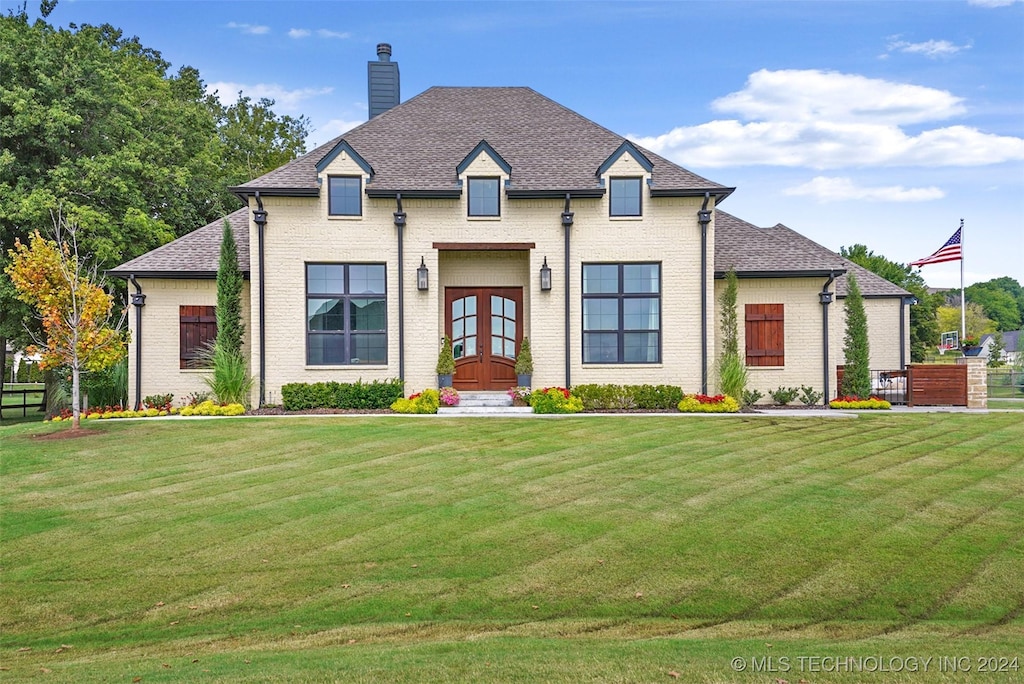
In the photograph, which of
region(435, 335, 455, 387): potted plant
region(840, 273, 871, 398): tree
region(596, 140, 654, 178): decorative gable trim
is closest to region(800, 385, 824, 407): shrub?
region(840, 273, 871, 398): tree

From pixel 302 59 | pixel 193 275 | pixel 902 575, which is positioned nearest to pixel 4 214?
pixel 193 275

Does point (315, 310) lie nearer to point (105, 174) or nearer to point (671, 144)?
point (105, 174)

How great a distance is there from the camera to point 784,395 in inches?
717

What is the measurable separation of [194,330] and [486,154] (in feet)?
31.0

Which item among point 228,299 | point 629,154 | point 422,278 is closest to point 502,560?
point 422,278

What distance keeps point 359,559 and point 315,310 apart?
1185cm

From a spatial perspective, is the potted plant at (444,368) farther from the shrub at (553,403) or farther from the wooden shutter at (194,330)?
the wooden shutter at (194,330)

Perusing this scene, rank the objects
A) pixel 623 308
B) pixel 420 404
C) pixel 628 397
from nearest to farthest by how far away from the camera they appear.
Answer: pixel 420 404 < pixel 628 397 < pixel 623 308

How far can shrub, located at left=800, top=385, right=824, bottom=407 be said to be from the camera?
59.6ft

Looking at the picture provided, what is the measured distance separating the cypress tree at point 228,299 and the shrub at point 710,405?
1178 centimetres

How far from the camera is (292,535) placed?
7500 millimetres

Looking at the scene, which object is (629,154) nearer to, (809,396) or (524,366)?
(524,366)

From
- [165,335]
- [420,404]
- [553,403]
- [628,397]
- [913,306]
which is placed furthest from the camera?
[913,306]

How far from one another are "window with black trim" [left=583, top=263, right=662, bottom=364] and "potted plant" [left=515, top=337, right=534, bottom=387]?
5.54 feet
